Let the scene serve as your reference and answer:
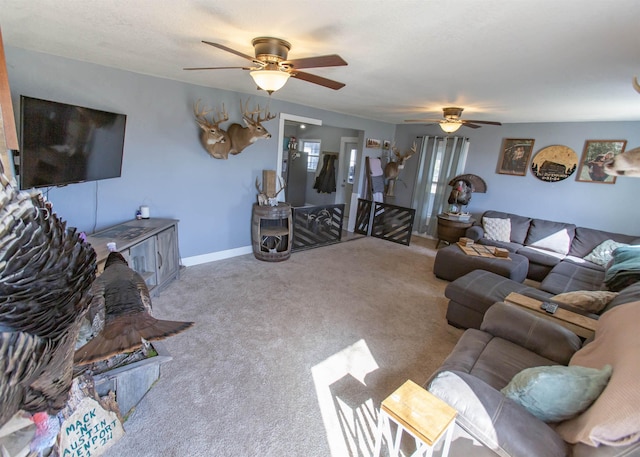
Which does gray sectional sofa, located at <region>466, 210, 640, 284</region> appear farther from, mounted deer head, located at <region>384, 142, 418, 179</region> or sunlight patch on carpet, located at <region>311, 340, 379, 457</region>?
sunlight patch on carpet, located at <region>311, 340, 379, 457</region>

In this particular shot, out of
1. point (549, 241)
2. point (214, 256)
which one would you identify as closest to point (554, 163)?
point (549, 241)

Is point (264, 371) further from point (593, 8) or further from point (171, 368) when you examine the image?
point (593, 8)

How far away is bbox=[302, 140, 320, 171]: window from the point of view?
305 inches

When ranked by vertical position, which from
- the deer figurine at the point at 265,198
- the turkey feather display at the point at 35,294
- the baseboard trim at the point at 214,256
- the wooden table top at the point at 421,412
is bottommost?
the baseboard trim at the point at 214,256

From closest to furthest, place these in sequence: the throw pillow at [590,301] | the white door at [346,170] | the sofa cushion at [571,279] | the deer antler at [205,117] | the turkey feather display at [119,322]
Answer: the turkey feather display at [119,322], the throw pillow at [590,301], the sofa cushion at [571,279], the deer antler at [205,117], the white door at [346,170]

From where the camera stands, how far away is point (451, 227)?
204 inches

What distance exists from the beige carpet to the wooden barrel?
0.20m

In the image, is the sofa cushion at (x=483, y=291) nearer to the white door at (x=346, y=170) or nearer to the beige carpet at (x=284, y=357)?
the beige carpet at (x=284, y=357)

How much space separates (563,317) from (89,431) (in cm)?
304

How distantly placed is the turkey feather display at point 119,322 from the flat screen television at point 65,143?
1.53 metres

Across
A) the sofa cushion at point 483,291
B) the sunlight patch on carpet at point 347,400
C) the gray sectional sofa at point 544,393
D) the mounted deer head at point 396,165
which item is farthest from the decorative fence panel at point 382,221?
the gray sectional sofa at point 544,393

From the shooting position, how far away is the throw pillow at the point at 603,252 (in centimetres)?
390

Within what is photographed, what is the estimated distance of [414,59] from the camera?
2.16m

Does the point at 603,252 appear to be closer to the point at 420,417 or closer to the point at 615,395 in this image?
the point at 615,395
